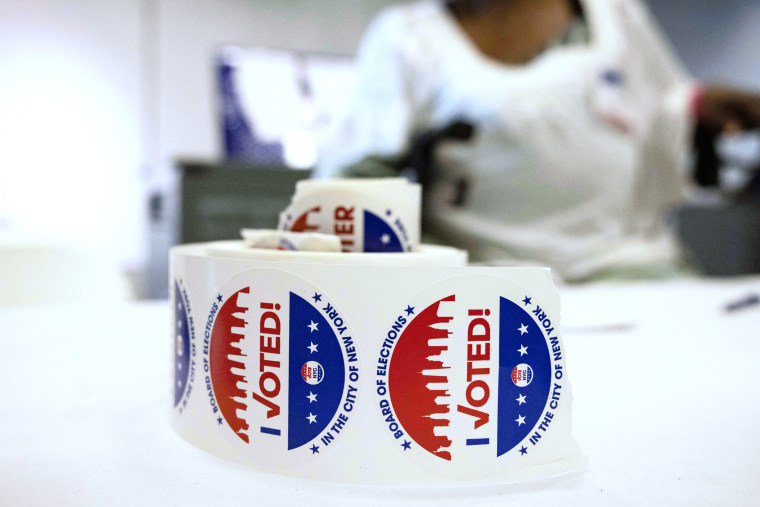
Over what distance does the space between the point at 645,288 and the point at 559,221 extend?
28 centimetres

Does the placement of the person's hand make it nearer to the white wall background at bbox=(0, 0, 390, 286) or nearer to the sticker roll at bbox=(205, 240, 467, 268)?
the sticker roll at bbox=(205, 240, 467, 268)

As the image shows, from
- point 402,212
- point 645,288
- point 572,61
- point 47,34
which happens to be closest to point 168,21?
point 47,34

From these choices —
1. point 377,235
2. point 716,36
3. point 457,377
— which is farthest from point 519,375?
point 716,36

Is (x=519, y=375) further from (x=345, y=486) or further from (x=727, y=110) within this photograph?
(x=727, y=110)

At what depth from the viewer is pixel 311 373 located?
0.31 metres

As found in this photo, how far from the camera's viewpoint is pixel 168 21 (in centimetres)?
320

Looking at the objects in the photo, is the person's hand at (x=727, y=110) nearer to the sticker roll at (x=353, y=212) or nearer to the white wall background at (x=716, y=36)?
the sticker roll at (x=353, y=212)

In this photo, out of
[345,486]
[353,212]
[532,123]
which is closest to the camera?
[345,486]

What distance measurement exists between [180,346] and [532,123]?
973mm

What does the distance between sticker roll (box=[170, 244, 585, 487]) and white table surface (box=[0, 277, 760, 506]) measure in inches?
0.6

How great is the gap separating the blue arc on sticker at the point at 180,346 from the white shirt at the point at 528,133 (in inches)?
33.8

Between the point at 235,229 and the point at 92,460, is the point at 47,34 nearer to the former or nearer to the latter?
the point at 235,229

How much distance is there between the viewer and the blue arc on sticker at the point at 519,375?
0.31 m

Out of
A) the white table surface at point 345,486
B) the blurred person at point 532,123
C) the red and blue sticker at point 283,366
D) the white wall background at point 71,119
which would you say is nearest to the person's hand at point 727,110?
the blurred person at point 532,123
